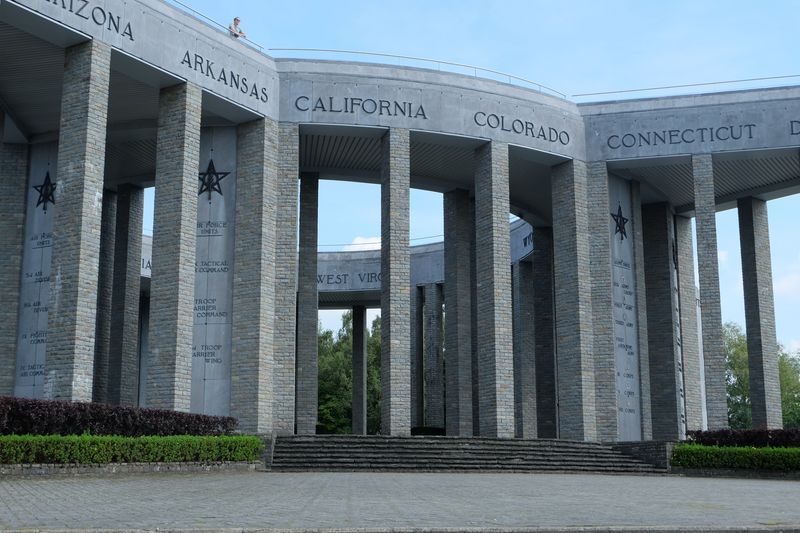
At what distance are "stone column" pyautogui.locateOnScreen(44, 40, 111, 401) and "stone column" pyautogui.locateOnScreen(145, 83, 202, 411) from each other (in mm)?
2355

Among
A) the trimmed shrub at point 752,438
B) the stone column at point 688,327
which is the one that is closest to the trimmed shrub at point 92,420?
the trimmed shrub at point 752,438

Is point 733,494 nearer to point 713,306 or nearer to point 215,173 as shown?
point 713,306

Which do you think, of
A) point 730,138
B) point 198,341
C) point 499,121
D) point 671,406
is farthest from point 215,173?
point 671,406

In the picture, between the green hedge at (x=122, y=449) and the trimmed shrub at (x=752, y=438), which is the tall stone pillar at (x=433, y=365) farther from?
A: the green hedge at (x=122, y=449)

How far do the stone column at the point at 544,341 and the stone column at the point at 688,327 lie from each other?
4653mm

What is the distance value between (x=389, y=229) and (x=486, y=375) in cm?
509

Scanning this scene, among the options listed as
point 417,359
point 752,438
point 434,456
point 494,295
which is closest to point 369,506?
point 434,456

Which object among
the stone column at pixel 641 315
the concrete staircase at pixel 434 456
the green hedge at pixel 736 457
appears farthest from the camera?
the stone column at pixel 641 315

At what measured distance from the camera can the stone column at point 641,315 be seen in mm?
30531

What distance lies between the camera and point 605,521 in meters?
8.82

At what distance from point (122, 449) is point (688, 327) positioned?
2309 cm

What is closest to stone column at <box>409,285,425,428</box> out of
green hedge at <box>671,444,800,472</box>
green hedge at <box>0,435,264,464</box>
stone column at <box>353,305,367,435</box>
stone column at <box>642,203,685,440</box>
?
stone column at <box>353,305,367,435</box>

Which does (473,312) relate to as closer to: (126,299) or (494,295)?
(494,295)

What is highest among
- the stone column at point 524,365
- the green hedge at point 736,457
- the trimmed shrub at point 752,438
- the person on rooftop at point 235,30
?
the person on rooftop at point 235,30
